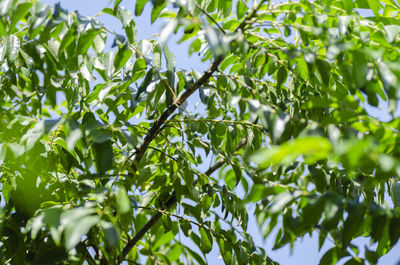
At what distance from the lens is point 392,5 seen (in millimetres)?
1320

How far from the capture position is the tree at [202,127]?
82 centimetres

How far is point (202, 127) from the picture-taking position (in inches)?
53.1

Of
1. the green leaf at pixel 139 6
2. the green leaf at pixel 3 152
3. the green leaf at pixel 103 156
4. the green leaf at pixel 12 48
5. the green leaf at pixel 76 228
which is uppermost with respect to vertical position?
the green leaf at pixel 139 6

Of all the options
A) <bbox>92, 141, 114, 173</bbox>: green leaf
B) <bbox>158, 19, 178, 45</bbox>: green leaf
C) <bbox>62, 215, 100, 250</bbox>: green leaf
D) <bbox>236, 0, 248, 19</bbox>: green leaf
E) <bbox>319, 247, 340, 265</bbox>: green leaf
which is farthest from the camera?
<bbox>236, 0, 248, 19</bbox>: green leaf

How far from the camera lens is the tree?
82 centimetres

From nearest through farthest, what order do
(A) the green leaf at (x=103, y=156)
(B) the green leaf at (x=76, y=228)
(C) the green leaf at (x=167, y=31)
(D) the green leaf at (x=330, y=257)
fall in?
(B) the green leaf at (x=76, y=228) → (C) the green leaf at (x=167, y=31) → (A) the green leaf at (x=103, y=156) → (D) the green leaf at (x=330, y=257)

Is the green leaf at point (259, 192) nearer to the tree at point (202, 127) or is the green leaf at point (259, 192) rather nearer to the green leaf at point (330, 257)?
the tree at point (202, 127)

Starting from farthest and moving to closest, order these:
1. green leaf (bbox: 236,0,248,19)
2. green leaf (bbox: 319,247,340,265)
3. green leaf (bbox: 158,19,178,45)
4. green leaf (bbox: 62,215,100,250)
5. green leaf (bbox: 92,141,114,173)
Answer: green leaf (bbox: 236,0,248,19) < green leaf (bbox: 319,247,340,265) < green leaf (bbox: 92,141,114,173) < green leaf (bbox: 158,19,178,45) < green leaf (bbox: 62,215,100,250)

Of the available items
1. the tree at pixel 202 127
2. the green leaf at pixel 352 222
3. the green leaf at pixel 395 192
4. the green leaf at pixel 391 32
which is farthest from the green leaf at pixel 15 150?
the green leaf at pixel 395 192

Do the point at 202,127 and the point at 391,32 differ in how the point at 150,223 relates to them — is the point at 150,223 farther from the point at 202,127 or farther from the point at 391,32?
the point at 391,32

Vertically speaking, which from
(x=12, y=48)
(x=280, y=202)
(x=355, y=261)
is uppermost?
(x=12, y=48)

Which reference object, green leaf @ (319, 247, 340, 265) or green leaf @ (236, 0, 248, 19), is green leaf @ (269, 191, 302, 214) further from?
green leaf @ (236, 0, 248, 19)

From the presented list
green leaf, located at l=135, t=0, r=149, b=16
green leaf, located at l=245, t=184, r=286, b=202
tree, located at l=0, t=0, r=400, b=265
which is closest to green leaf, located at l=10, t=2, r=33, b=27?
tree, located at l=0, t=0, r=400, b=265

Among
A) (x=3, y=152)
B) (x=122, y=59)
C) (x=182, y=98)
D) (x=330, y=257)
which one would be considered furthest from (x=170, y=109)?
(x=330, y=257)
